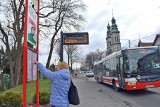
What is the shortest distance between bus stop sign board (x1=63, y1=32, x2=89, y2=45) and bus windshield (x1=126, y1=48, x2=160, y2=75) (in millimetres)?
4722

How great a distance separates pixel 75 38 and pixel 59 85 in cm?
1506

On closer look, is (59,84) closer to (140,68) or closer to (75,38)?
(140,68)

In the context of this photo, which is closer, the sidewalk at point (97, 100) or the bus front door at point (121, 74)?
the sidewalk at point (97, 100)

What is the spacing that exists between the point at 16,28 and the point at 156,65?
18.4 meters

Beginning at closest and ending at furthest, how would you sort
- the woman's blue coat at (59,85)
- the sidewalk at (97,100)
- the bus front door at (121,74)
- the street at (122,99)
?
the woman's blue coat at (59,85), the sidewalk at (97,100), the street at (122,99), the bus front door at (121,74)

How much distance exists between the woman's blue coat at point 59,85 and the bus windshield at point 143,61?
36.7ft

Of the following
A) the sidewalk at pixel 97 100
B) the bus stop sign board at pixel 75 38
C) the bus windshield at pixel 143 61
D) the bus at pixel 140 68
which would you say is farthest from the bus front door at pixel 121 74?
the bus stop sign board at pixel 75 38

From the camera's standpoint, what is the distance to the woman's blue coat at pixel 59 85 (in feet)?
19.0

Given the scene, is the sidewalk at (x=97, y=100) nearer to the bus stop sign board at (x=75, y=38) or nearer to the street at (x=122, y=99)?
the street at (x=122, y=99)

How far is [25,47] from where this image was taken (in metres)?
4.89

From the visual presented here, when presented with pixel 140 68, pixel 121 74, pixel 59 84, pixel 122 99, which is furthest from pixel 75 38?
pixel 59 84

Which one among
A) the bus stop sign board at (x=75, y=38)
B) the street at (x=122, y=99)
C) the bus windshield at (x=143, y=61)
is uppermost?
the bus stop sign board at (x=75, y=38)

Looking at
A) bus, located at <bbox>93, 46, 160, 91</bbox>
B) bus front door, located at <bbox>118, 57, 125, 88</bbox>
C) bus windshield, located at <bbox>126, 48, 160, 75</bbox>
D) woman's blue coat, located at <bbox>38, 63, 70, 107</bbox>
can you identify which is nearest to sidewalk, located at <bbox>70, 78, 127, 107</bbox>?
bus front door, located at <bbox>118, 57, 125, 88</bbox>

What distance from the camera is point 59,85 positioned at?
584 centimetres
